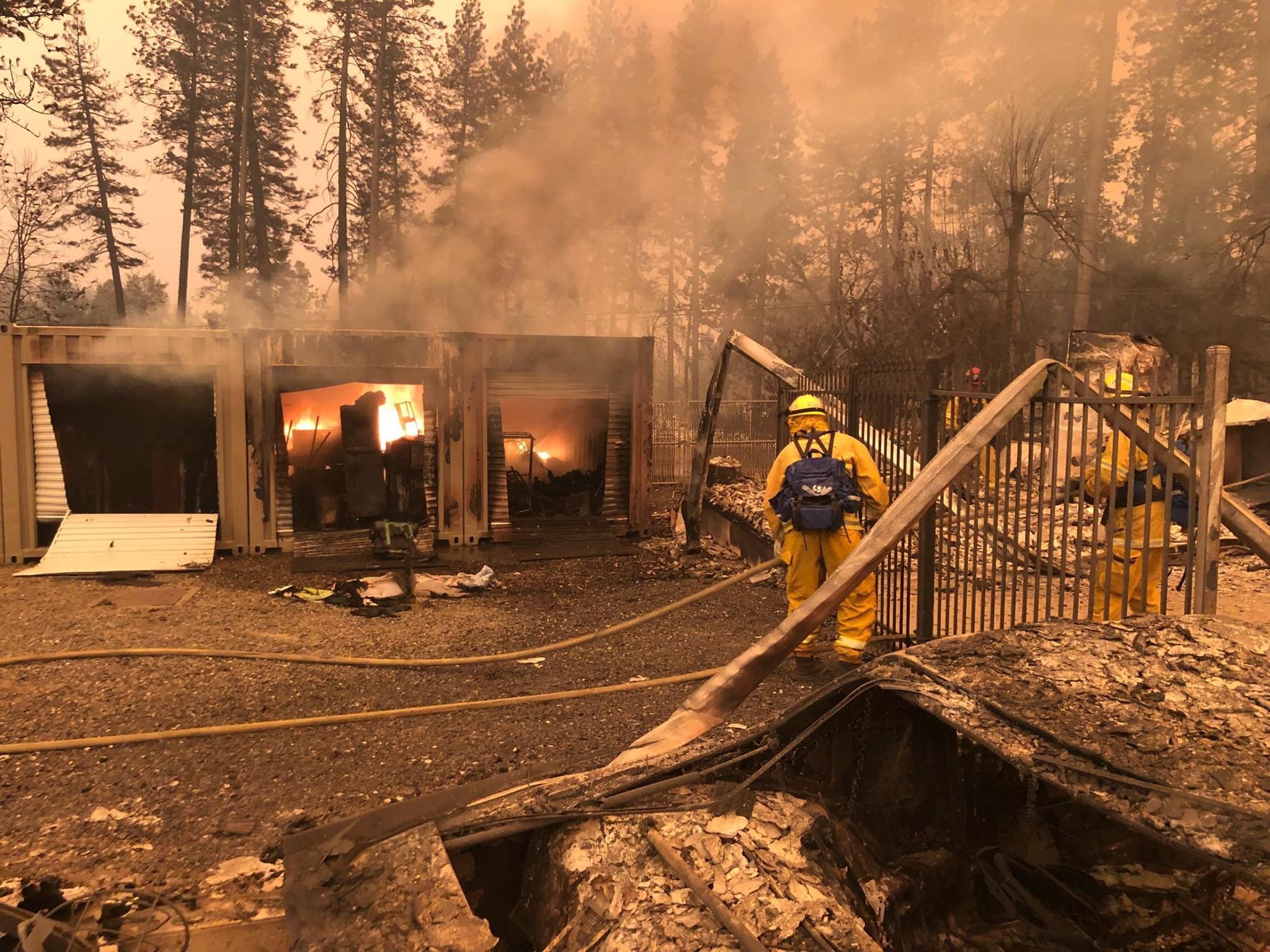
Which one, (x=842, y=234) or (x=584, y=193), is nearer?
(x=584, y=193)

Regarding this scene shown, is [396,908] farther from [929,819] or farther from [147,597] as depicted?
[147,597]

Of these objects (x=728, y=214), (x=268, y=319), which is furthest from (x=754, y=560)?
(x=268, y=319)

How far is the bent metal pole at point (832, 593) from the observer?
9.53 ft

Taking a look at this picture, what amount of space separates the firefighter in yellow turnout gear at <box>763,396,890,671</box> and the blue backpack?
0.01m

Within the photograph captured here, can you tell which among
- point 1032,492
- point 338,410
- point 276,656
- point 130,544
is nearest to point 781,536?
point 1032,492

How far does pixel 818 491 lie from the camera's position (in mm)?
5480

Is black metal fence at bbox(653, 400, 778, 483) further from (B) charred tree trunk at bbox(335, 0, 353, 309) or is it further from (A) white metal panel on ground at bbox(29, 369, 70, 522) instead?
(B) charred tree trunk at bbox(335, 0, 353, 309)

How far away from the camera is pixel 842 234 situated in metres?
28.7

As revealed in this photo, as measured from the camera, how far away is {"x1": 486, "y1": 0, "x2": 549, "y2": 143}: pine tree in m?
18.8

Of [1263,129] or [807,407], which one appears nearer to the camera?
[807,407]

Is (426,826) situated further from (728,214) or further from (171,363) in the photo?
(728,214)

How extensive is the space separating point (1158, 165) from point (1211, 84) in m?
2.94

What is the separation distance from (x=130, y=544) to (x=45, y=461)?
57.2 inches

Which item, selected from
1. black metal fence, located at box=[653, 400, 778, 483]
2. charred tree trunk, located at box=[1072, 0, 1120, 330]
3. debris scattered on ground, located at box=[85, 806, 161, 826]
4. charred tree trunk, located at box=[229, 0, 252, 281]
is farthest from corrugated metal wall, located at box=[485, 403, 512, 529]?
charred tree trunk, located at box=[229, 0, 252, 281]
